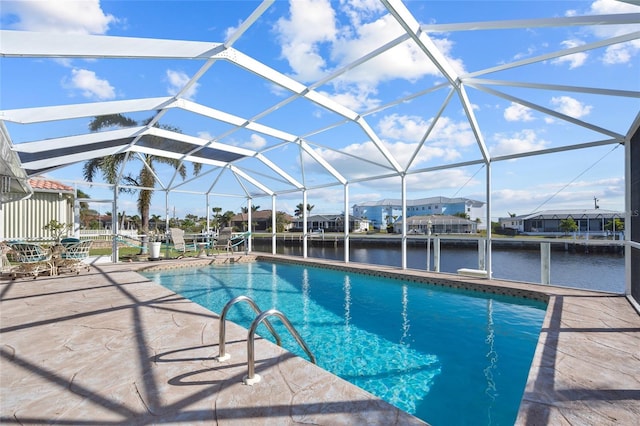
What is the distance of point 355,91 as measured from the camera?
7.07 meters

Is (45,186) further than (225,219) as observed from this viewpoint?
No

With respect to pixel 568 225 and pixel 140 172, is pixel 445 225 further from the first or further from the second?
pixel 140 172

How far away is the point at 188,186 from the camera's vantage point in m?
13.8

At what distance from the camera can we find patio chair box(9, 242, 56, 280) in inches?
284

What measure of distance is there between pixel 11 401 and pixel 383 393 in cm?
315

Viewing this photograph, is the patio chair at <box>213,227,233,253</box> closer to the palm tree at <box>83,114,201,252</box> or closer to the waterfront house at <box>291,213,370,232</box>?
the palm tree at <box>83,114,201,252</box>

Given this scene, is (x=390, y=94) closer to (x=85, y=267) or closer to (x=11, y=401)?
(x=11, y=401)

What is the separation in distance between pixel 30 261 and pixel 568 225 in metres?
42.6

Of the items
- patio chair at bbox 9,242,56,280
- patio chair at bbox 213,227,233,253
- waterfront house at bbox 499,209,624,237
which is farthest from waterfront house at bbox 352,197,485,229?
patio chair at bbox 9,242,56,280

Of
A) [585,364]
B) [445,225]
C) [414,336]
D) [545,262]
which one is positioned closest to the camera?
[585,364]

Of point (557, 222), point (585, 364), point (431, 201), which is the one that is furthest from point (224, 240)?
point (431, 201)

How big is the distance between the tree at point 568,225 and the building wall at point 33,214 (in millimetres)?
40571

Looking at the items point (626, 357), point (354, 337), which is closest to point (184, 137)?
point (354, 337)

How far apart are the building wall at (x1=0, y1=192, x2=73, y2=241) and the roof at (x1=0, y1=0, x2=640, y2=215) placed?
454 cm
